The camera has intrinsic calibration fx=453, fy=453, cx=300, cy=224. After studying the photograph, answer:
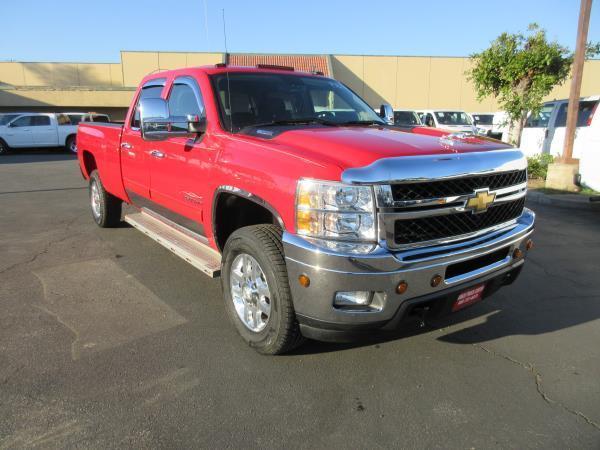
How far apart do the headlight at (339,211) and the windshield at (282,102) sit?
1.22 m

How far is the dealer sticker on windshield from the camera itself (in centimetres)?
282

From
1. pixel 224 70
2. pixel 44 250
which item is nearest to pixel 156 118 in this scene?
pixel 224 70

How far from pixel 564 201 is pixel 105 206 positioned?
25.6ft

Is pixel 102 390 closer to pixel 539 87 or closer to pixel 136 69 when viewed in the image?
pixel 539 87

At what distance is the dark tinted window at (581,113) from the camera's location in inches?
428

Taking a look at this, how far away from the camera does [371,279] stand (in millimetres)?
2438

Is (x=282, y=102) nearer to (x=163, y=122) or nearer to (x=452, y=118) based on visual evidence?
(x=163, y=122)

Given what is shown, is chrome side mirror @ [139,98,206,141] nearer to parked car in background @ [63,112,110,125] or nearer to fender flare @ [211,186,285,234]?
fender flare @ [211,186,285,234]

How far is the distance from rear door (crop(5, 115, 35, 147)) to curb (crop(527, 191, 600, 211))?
793 inches

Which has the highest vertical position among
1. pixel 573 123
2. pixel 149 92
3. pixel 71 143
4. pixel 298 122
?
pixel 149 92

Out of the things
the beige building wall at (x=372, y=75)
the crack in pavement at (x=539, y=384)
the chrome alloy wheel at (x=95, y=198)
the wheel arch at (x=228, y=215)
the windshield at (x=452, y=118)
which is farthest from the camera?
the beige building wall at (x=372, y=75)

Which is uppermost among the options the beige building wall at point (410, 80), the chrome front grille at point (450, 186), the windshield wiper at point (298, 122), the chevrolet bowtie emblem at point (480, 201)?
the beige building wall at point (410, 80)

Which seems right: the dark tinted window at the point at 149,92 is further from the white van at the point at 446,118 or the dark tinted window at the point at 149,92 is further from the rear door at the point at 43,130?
the rear door at the point at 43,130

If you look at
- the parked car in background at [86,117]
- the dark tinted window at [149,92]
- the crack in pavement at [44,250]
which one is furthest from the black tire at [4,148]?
the dark tinted window at [149,92]
